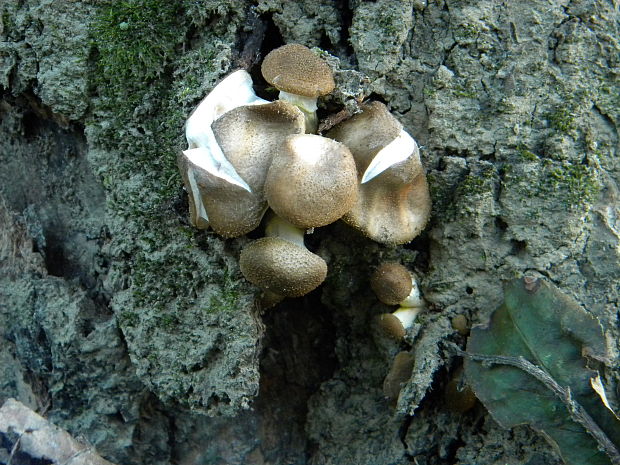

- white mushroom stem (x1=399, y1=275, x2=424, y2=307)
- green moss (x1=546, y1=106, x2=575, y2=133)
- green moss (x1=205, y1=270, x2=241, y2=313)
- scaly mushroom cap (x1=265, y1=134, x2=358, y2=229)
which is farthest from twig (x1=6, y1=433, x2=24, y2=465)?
green moss (x1=546, y1=106, x2=575, y2=133)

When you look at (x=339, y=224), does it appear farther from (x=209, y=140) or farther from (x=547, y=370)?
(x=547, y=370)

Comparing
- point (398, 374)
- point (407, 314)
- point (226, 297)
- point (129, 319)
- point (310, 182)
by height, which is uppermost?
point (310, 182)

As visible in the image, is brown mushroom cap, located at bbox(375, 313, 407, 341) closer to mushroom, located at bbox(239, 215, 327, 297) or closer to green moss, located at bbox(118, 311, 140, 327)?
mushroom, located at bbox(239, 215, 327, 297)

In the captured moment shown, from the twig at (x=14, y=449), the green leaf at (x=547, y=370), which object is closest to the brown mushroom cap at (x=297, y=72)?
the green leaf at (x=547, y=370)

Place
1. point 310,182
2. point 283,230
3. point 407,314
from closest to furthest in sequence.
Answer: point 310,182 → point 283,230 → point 407,314

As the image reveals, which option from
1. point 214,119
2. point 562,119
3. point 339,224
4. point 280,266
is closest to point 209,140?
point 214,119

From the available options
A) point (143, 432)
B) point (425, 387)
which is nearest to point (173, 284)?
point (143, 432)
